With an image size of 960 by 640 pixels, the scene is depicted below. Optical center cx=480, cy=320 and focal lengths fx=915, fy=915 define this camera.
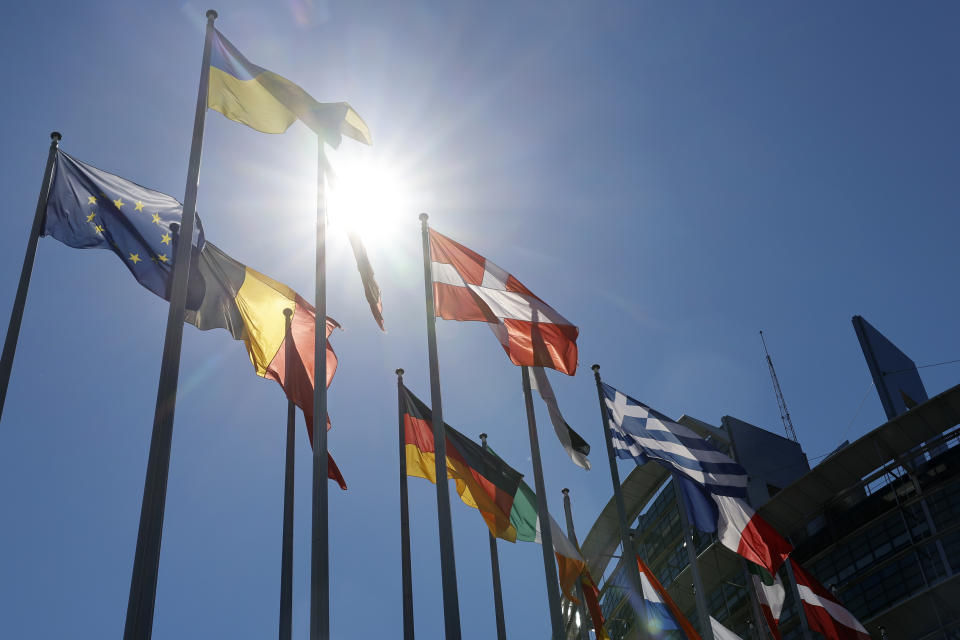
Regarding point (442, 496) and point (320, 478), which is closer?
point (320, 478)

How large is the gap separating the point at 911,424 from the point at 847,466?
3.23m

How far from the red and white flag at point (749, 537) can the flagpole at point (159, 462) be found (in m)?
15.4

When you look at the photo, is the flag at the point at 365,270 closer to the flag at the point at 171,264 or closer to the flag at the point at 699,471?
the flag at the point at 171,264

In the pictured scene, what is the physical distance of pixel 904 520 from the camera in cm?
3925

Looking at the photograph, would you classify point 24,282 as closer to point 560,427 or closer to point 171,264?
point 171,264

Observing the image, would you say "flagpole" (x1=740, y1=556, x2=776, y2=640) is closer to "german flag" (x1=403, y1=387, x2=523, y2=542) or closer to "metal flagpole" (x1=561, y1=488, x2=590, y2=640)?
"metal flagpole" (x1=561, y1=488, x2=590, y2=640)

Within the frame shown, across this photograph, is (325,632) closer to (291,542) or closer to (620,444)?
(291,542)

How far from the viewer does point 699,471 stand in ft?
78.5

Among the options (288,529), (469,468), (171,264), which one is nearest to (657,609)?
(469,468)

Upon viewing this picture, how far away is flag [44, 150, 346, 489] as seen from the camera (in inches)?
669

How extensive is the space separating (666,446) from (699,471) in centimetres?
105

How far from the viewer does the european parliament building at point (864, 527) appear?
3731cm

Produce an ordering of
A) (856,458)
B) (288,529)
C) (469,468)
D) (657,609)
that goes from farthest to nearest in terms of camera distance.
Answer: (856,458) → (657,609) → (469,468) → (288,529)

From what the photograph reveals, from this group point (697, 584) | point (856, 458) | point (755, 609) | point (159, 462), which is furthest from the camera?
point (755, 609)
